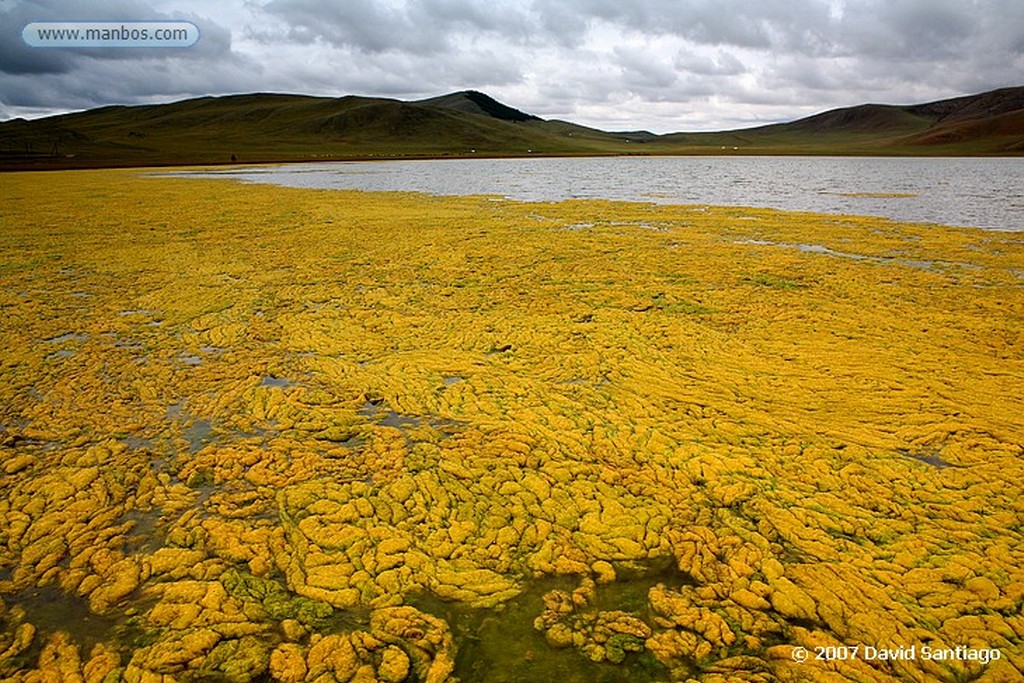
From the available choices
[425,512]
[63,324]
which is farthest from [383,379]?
[63,324]

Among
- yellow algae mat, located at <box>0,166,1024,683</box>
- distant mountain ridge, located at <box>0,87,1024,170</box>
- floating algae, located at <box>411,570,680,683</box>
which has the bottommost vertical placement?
floating algae, located at <box>411,570,680,683</box>

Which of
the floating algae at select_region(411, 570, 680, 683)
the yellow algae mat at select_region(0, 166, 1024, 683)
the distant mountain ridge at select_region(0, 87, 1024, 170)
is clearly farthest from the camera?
the distant mountain ridge at select_region(0, 87, 1024, 170)

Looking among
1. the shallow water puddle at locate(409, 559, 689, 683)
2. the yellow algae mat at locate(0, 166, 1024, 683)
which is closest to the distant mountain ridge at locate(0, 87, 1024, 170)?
the yellow algae mat at locate(0, 166, 1024, 683)

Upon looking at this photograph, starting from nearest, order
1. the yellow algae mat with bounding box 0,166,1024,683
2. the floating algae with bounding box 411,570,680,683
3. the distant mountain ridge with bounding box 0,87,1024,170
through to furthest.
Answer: the floating algae with bounding box 411,570,680,683 < the yellow algae mat with bounding box 0,166,1024,683 < the distant mountain ridge with bounding box 0,87,1024,170

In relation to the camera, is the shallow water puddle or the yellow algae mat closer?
the shallow water puddle

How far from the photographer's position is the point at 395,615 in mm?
3811

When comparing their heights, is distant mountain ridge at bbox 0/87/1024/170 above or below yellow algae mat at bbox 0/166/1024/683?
above

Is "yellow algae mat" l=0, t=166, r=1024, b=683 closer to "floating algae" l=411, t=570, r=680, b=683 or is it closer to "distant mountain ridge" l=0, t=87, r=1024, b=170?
"floating algae" l=411, t=570, r=680, b=683

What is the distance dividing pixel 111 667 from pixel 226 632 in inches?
24.6

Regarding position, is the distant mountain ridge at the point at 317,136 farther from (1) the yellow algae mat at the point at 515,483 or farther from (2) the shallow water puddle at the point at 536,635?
(2) the shallow water puddle at the point at 536,635

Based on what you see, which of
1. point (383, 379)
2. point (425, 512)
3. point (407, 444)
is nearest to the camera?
point (425, 512)

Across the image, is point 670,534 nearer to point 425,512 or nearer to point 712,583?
point 712,583

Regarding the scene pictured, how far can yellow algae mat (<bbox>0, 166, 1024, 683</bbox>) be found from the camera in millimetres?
3604

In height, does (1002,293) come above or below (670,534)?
above
